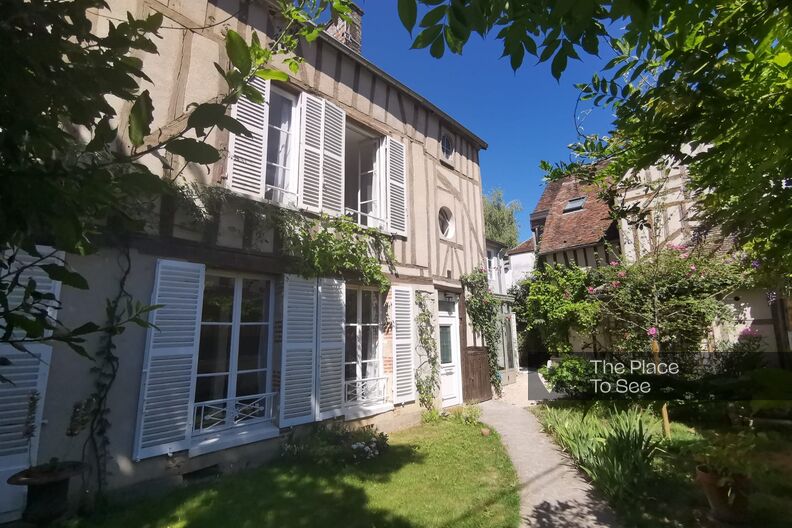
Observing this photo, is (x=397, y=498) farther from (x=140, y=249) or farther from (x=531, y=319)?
(x=531, y=319)

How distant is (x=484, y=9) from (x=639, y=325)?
761 cm

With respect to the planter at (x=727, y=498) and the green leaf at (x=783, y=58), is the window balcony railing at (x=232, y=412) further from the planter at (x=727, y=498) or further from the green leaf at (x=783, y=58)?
the green leaf at (x=783, y=58)

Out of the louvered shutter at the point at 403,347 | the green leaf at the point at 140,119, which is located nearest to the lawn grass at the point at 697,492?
the louvered shutter at the point at 403,347

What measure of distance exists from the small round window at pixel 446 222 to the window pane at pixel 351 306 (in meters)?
2.96

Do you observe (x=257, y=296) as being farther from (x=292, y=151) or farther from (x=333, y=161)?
(x=333, y=161)

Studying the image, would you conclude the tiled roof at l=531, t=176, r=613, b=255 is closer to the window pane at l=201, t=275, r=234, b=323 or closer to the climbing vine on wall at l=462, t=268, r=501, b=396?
the climbing vine on wall at l=462, t=268, r=501, b=396

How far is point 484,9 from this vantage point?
1316 millimetres

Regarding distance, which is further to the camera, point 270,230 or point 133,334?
point 270,230

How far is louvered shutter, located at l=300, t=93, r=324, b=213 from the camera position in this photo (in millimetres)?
5684

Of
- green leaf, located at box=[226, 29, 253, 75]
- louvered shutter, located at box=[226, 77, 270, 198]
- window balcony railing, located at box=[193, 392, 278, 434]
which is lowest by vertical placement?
window balcony railing, located at box=[193, 392, 278, 434]

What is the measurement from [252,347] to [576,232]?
10.7m

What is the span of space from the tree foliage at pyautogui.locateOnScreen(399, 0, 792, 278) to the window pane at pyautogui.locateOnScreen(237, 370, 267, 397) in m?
4.42

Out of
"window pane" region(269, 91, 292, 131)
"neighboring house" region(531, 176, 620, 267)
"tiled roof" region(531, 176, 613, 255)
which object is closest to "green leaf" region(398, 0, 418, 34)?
"window pane" region(269, 91, 292, 131)

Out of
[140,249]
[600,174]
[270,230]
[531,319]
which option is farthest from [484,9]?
[531,319]
